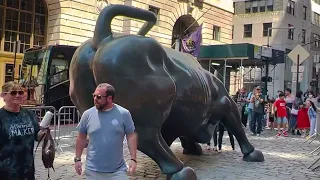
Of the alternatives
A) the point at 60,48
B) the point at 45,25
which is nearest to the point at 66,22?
the point at 45,25

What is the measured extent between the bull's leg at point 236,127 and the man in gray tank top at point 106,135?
4.20 metres

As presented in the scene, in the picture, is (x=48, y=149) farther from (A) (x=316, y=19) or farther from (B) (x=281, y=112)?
(A) (x=316, y=19)

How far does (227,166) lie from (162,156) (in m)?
2.81

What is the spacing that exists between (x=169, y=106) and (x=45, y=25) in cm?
1993

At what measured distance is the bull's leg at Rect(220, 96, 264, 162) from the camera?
26.2 ft

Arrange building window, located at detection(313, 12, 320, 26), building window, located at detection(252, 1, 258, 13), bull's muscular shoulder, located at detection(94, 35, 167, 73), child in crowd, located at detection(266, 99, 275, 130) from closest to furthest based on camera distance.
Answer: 1. bull's muscular shoulder, located at detection(94, 35, 167, 73)
2. child in crowd, located at detection(266, 99, 275, 130)
3. building window, located at detection(252, 1, 258, 13)
4. building window, located at detection(313, 12, 320, 26)

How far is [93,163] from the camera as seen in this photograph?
3.90 m

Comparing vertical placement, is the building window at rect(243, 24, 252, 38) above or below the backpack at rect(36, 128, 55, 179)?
above

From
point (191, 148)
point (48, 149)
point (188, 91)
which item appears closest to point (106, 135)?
point (48, 149)

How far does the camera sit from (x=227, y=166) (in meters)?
7.82

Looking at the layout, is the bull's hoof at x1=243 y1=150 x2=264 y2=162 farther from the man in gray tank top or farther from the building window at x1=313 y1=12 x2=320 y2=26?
the building window at x1=313 y1=12 x2=320 y2=26

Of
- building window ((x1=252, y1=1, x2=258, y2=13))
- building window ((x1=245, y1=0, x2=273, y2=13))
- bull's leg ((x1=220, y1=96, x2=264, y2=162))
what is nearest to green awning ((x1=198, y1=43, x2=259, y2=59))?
bull's leg ((x1=220, y1=96, x2=264, y2=162))

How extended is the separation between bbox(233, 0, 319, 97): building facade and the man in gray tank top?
42.1m

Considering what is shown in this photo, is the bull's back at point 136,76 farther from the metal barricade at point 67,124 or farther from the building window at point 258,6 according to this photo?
the building window at point 258,6
